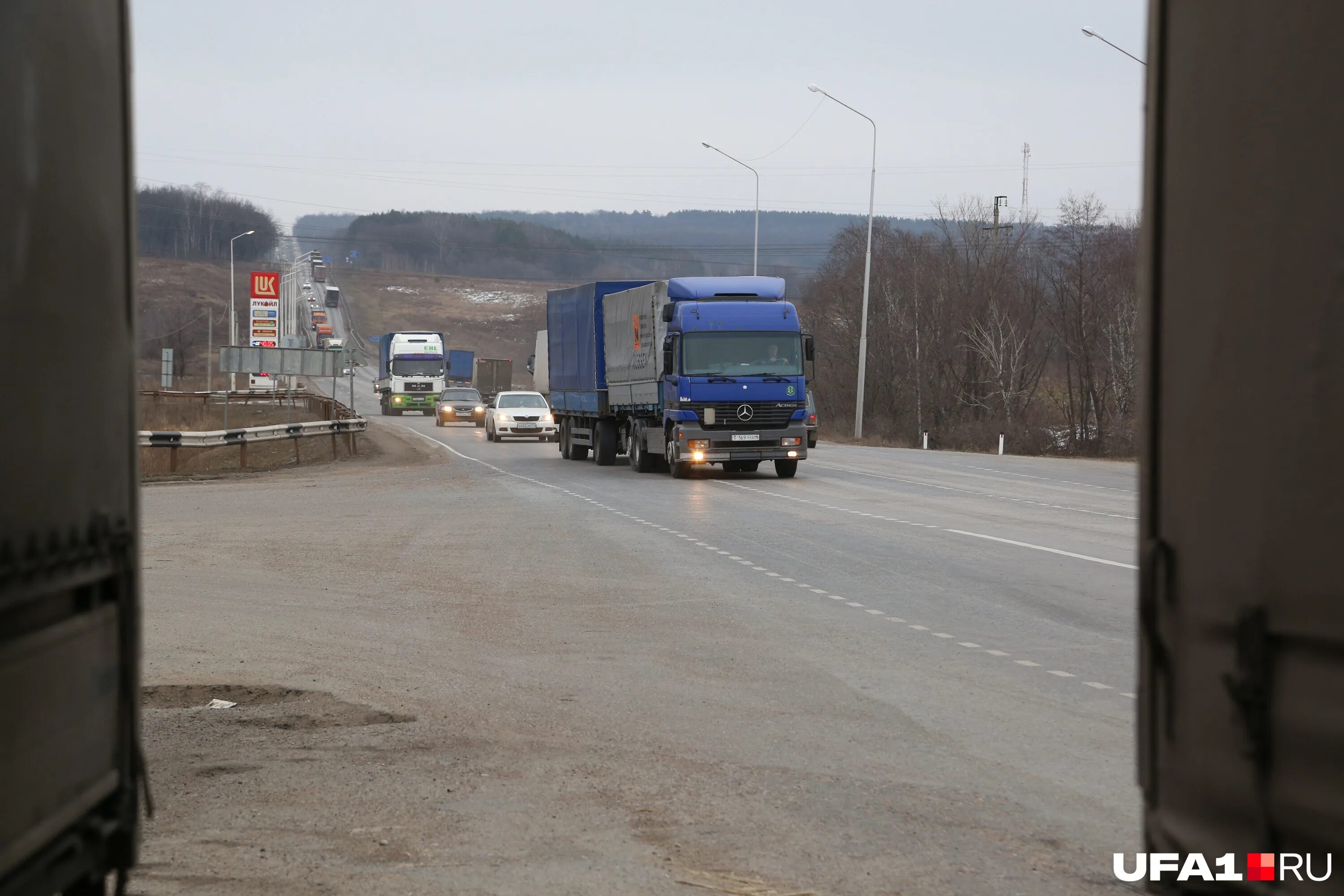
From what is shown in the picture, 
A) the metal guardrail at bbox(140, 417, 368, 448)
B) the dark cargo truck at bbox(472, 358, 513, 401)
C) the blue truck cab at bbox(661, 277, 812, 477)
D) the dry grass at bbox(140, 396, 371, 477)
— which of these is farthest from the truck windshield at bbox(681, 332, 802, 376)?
the dark cargo truck at bbox(472, 358, 513, 401)

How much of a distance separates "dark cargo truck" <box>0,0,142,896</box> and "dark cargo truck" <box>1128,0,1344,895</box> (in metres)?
1.95

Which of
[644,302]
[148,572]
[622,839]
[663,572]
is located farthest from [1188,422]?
[644,302]

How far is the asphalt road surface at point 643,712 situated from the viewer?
5.26 m

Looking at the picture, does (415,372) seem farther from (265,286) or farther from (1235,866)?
(1235,866)

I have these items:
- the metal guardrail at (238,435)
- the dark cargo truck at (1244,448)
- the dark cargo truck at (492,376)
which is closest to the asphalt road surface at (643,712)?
the dark cargo truck at (1244,448)

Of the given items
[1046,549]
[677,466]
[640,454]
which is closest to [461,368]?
[640,454]

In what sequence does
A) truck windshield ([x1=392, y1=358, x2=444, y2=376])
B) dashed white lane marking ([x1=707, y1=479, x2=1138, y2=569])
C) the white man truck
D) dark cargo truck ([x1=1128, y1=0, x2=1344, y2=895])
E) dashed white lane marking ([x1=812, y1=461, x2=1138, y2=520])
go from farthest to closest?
truck windshield ([x1=392, y1=358, x2=444, y2=376])
the white man truck
dashed white lane marking ([x1=812, y1=461, x2=1138, y2=520])
dashed white lane marking ([x1=707, y1=479, x2=1138, y2=569])
dark cargo truck ([x1=1128, y1=0, x2=1344, y2=895])

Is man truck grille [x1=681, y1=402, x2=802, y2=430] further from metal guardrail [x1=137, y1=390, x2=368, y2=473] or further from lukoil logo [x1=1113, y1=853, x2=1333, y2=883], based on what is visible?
lukoil logo [x1=1113, y1=853, x2=1333, y2=883]

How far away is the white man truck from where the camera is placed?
79.6m

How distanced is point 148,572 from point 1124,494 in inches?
673

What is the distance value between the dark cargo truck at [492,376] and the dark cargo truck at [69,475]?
8481cm

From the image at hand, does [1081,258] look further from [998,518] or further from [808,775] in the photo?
[808,775]

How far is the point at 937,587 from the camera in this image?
12.9 metres

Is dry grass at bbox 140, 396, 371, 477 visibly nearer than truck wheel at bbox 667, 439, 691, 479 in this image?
No
